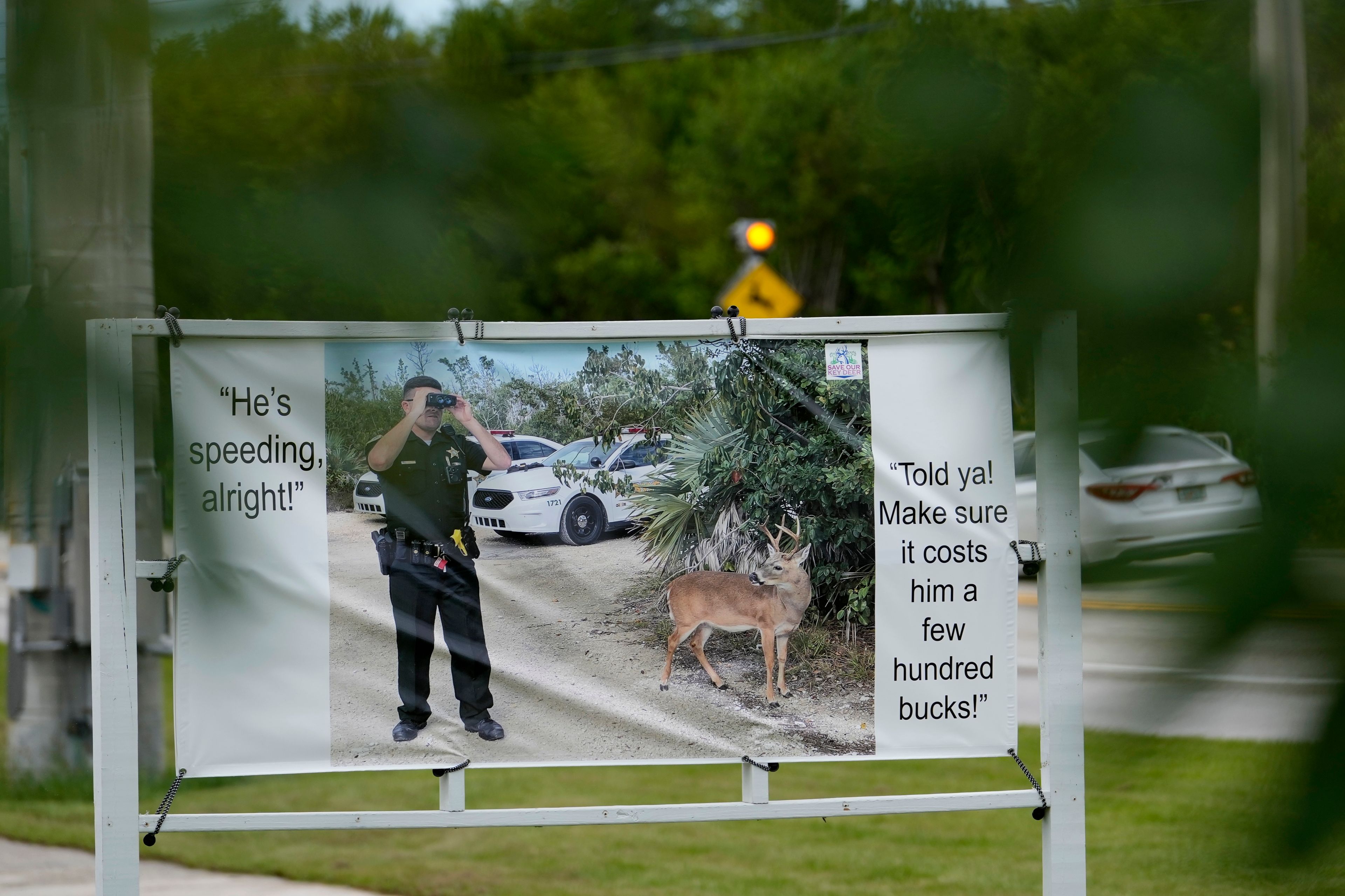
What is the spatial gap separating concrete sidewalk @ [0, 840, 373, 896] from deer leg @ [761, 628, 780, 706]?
1.90 meters

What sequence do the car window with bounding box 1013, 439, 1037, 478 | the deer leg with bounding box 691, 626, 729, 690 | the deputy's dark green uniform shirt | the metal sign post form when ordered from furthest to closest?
the deer leg with bounding box 691, 626, 729, 690 < the deputy's dark green uniform shirt < the metal sign post < the car window with bounding box 1013, 439, 1037, 478

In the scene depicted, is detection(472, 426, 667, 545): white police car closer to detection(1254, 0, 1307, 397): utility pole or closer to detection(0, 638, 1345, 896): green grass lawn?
detection(0, 638, 1345, 896): green grass lawn

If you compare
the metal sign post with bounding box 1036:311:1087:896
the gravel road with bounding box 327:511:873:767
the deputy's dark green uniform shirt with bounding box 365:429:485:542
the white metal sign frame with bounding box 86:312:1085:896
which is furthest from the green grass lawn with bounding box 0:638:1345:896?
the deputy's dark green uniform shirt with bounding box 365:429:485:542

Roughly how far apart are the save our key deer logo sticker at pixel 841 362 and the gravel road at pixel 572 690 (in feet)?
2.13

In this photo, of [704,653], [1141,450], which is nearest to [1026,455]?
[1141,450]

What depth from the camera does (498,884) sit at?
436cm

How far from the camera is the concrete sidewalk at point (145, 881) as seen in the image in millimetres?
4230

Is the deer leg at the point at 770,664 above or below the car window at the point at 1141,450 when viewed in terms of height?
below

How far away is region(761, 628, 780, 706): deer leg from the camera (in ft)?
10.1

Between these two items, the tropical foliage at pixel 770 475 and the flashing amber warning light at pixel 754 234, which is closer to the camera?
the flashing amber warning light at pixel 754 234

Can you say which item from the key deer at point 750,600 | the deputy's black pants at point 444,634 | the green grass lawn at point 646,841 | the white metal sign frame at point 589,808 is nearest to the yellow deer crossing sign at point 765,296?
the white metal sign frame at point 589,808

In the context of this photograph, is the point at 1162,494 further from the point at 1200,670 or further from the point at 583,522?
the point at 583,522

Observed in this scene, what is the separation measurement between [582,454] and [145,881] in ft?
8.53

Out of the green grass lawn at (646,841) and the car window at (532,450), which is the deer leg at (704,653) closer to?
the car window at (532,450)
